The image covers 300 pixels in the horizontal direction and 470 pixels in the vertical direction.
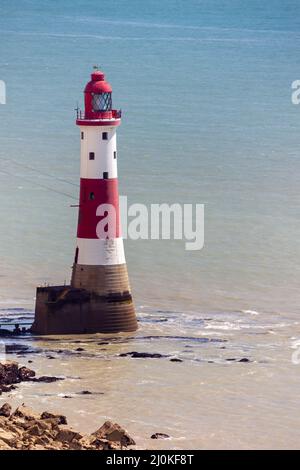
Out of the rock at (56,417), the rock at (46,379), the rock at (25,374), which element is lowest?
the rock at (56,417)

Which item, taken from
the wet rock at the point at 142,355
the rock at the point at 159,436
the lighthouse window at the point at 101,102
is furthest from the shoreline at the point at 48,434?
the lighthouse window at the point at 101,102

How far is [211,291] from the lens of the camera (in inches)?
1699

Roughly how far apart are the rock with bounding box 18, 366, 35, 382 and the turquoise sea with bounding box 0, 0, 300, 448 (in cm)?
144

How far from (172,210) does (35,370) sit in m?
17.3

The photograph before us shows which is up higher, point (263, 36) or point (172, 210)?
point (263, 36)

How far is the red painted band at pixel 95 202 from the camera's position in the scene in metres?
→ 38.0

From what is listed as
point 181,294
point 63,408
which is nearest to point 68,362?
point 63,408

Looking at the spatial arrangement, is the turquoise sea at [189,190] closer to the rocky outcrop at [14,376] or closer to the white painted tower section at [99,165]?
the rocky outcrop at [14,376]

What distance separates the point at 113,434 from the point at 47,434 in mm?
1517

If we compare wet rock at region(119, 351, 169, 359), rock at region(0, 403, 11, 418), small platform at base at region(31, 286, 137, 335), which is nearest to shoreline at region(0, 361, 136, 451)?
rock at region(0, 403, 11, 418)

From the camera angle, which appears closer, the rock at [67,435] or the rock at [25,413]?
the rock at [67,435]
